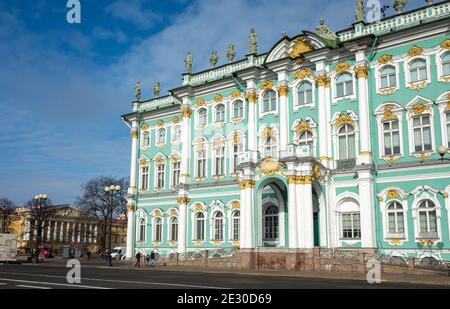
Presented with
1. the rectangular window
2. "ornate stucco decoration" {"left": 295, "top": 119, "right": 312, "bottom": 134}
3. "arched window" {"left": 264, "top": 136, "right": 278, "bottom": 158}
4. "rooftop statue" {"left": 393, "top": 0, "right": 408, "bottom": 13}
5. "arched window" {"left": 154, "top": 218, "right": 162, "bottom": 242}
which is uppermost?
"rooftop statue" {"left": 393, "top": 0, "right": 408, "bottom": 13}

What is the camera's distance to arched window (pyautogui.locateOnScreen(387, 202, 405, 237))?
2869 centimetres

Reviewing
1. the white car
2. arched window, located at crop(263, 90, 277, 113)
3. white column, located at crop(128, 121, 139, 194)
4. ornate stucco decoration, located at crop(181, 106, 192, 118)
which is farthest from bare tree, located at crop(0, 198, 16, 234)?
arched window, located at crop(263, 90, 277, 113)

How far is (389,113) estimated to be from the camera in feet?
98.7

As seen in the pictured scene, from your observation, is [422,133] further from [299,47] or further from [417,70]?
[299,47]

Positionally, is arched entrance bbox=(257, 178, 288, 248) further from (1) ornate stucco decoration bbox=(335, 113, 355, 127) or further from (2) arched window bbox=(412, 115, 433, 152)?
(2) arched window bbox=(412, 115, 433, 152)

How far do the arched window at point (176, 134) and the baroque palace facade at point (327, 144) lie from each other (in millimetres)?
2001

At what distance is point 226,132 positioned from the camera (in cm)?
3869

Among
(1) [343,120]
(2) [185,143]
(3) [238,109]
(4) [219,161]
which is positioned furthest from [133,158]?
(1) [343,120]

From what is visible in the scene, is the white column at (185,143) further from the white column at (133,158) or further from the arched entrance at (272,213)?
the arched entrance at (272,213)

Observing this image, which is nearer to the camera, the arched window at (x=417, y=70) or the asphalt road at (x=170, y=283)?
the asphalt road at (x=170, y=283)

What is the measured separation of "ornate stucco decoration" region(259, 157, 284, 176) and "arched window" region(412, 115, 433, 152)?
855cm

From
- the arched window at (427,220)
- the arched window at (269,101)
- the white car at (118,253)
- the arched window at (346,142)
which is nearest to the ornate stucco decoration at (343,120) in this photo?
the arched window at (346,142)

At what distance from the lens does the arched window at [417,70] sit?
96.0ft

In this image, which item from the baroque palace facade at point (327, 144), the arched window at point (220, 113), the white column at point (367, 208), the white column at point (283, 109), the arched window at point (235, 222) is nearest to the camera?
the baroque palace facade at point (327, 144)
